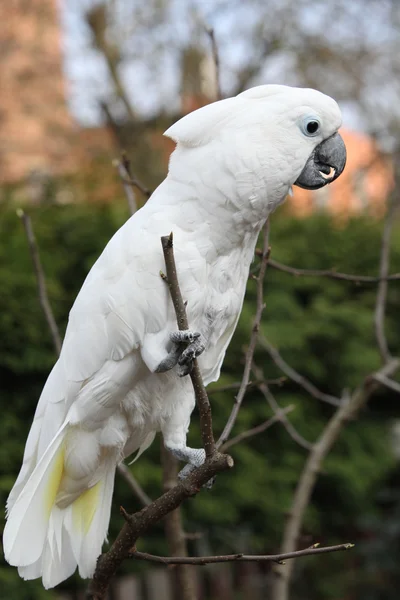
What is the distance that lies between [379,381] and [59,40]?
7.59 meters

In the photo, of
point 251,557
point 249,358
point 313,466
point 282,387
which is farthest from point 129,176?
point 282,387

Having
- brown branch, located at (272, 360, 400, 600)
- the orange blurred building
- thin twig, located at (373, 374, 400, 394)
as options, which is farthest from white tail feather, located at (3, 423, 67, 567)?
the orange blurred building

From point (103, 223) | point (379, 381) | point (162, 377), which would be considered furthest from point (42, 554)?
point (103, 223)

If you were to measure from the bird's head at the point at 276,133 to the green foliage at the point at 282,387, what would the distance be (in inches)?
76.6

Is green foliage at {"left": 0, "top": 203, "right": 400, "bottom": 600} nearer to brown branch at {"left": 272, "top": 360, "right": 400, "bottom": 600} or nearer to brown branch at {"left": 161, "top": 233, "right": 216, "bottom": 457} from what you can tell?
brown branch at {"left": 272, "top": 360, "right": 400, "bottom": 600}

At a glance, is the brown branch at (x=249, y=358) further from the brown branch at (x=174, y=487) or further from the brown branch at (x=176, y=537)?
the brown branch at (x=176, y=537)

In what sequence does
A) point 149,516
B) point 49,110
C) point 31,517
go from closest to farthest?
point 149,516 < point 31,517 < point 49,110

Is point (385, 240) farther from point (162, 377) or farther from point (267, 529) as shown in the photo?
point (267, 529)

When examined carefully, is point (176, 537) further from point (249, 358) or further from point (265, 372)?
point (265, 372)

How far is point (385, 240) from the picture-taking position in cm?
270

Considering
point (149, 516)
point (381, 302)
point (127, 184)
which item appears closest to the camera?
point (149, 516)

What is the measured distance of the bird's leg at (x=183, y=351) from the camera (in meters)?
1.51

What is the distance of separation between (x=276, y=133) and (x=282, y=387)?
293 centimetres

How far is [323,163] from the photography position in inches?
66.0
